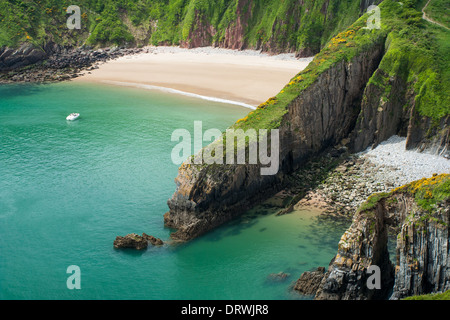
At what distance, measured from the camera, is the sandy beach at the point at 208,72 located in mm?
72062

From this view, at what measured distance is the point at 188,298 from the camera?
27.8 meters

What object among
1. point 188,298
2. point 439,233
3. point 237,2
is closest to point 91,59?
point 237,2

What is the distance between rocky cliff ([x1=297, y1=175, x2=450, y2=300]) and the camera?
932 inches

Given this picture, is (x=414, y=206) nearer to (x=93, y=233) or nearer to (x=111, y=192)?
(x=93, y=233)

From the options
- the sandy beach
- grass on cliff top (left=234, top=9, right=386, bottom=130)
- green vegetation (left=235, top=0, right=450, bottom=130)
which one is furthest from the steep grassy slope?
grass on cliff top (left=234, top=9, right=386, bottom=130)

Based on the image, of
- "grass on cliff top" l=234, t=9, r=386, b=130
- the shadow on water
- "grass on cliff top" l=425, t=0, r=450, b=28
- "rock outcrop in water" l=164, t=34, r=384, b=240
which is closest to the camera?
the shadow on water

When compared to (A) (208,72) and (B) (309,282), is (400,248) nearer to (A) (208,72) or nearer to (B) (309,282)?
(B) (309,282)

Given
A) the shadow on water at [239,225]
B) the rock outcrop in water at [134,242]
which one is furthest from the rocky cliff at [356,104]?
the rock outcrop in water at [134,242]

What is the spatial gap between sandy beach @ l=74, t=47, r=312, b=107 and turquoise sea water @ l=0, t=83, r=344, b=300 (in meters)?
14.5

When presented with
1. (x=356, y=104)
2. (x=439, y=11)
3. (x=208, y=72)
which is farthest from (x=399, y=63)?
(x=208, y=72)

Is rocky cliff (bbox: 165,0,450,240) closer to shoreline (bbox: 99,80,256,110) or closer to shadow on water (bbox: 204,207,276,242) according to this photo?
shadow on water (bbox: 204,207,276,242)

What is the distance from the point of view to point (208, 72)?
273 ft

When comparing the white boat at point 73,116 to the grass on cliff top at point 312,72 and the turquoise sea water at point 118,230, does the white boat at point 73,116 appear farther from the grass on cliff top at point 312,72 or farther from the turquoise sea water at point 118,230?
the grass on cliff top at point 312,72

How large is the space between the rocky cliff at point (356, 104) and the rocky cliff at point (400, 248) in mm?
12941
